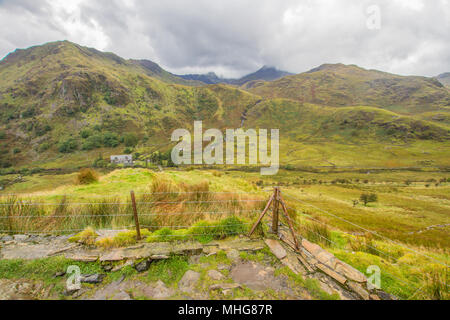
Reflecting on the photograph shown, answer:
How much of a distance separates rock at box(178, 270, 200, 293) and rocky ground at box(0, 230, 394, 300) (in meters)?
0.02

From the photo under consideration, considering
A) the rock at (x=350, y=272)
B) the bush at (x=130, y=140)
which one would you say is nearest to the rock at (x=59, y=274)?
the rock at (x=350, y=272)

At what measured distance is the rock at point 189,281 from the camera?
3745mm

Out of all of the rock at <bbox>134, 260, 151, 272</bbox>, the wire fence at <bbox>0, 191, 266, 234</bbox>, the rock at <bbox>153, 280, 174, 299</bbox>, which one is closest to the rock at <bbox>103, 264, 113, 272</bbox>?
the rock at <bbox>134, 260, 151, 272</bbox>

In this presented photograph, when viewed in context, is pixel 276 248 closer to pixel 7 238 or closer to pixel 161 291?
pixel 161 291

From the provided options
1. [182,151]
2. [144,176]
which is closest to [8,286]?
[144,176]

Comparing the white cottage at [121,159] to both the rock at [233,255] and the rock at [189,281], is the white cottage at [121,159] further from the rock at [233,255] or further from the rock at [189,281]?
the rock at [189,281]

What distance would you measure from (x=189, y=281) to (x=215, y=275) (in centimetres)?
58

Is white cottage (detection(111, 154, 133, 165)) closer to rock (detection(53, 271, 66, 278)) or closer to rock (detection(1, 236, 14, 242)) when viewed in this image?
rock (detection(1, 236, 14, 242))

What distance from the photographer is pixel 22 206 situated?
638 cm

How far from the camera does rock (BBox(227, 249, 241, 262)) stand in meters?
4.66

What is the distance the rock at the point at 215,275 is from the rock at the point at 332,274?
7.95ft

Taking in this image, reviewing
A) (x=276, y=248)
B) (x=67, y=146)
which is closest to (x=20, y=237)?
(x=276, y=248)

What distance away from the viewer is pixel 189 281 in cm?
392
